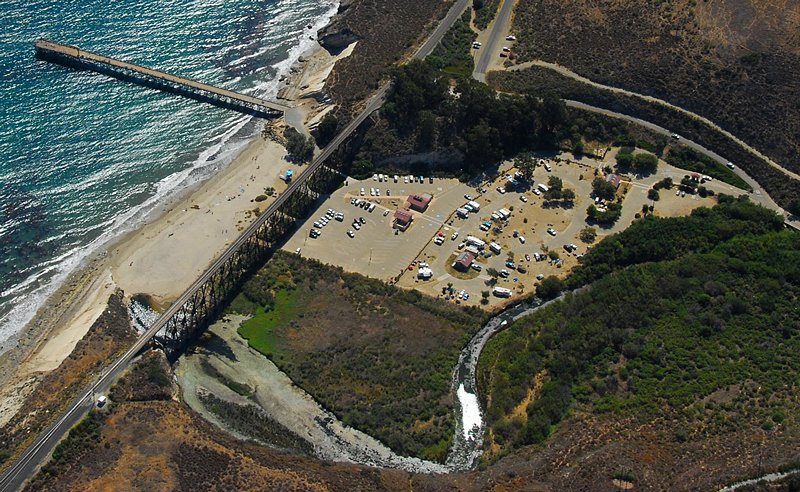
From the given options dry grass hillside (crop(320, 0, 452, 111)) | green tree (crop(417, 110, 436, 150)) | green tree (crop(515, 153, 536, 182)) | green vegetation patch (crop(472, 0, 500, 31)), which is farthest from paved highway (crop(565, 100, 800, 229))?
dry grass hillside (crop(320, 0, 452, 111))

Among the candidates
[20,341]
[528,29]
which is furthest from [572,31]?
[20,341]

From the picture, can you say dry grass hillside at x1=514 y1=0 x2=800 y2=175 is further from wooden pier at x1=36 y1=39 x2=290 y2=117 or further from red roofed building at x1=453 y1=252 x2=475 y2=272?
wooden pier at x1=36 y1=39 x2=290 y2=117

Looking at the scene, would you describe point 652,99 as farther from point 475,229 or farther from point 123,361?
point 123,361

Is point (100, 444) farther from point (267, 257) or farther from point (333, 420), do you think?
point (267, 257)

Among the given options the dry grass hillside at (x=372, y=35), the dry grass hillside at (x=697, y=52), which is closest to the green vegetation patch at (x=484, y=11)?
the dry grass hillside at (x=697, y=52)

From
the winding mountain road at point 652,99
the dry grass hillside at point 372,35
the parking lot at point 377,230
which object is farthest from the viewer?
the dry grass hillside at point 372,35

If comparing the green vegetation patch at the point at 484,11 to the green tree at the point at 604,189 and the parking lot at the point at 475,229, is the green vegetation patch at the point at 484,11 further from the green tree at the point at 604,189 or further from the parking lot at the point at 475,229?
the green tree at the point at 604,189
